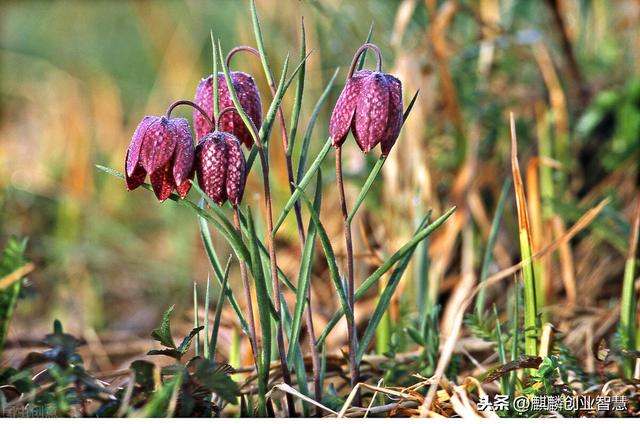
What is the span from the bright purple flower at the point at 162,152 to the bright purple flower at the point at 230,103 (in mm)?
69

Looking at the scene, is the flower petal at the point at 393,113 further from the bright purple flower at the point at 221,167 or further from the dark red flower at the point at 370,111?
the bright purple flower at the point at 221,167

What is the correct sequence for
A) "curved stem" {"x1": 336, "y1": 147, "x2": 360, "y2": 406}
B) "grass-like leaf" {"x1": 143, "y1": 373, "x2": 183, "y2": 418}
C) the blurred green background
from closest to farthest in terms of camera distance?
"grass-like leaf" {"x1": 143, "y1": 373, "x2": 183, "y2": 418}, "curved stem" {"x1": 336, "y1": 147, "x2": 360, "y2": 406}, the blurred green background

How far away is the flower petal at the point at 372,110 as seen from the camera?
2.27ft

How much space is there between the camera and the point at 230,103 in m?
0.78

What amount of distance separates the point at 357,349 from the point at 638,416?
30 centimetres

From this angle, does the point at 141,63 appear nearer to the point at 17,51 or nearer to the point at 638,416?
the point at 17,51

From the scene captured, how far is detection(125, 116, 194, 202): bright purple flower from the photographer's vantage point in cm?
68

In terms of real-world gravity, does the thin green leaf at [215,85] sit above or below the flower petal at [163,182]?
above

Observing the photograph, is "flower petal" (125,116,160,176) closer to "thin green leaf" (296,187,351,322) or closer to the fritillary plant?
the fritillary plant

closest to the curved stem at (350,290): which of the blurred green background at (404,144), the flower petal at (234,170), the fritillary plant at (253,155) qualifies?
the fritillary plant at (253,155)

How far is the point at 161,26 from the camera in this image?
3.45 meters

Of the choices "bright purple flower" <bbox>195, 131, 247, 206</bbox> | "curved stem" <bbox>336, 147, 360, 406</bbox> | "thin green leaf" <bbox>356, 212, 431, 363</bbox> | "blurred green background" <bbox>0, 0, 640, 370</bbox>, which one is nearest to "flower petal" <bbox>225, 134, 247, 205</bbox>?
"bright purple flower" <bbox>195, 131, 247, 206</bbox>

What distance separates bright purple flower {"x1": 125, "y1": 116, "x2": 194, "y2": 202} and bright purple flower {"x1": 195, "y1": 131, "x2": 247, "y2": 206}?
0.05 feet

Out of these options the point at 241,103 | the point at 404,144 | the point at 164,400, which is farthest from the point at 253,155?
the point at 404,144
